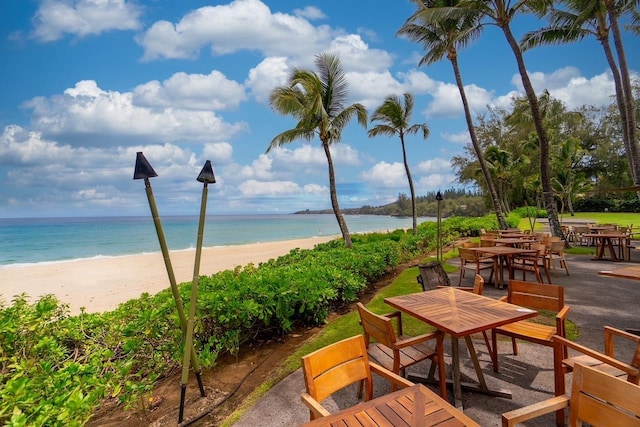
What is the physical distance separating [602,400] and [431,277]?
3419 mm

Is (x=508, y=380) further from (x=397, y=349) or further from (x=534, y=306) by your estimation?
(x=397, y=349)

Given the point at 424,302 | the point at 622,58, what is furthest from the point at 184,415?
the point at 622,58

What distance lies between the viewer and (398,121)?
1775 centimetres

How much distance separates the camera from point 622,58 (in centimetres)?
1024

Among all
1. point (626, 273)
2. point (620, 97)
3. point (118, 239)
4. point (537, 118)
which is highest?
point (620, 97)

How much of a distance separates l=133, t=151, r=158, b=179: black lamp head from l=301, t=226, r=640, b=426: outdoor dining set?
79.3 inches

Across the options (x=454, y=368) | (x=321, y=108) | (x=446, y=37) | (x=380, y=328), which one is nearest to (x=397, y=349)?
(x=380, y=328)

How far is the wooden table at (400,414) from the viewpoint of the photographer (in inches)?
60.5

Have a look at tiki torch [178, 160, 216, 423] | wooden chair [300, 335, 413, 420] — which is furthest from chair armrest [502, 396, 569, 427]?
tiki torch [178, 160, 216, 423]

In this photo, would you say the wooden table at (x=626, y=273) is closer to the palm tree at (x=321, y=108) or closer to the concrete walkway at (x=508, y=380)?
the concrete walkway at (x=508, y=380)

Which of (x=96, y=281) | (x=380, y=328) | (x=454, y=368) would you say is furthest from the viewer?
(x=96, y=281)

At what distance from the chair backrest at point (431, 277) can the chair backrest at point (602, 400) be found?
3.24 meters

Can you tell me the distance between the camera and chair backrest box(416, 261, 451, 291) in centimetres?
495

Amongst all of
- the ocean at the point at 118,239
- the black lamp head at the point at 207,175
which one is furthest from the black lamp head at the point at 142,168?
the ocean at the point at 118,239
